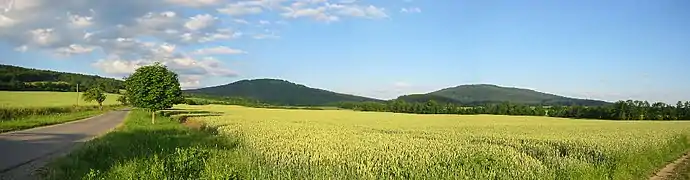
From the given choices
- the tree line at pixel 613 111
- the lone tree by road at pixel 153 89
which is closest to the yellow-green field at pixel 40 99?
the lone tree by road at pixel 153 89

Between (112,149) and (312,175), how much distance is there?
8.85 m

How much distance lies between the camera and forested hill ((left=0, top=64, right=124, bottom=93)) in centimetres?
8794

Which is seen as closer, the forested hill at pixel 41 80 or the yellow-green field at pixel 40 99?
the yellow-green field at pixel 40 99

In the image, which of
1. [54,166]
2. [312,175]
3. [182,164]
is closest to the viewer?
[312,175]

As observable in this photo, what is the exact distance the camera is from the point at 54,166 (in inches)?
550

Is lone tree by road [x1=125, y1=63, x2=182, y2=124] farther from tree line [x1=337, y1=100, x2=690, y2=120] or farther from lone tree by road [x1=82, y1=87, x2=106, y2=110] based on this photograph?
tree line [x1=337, y1=100, x2=690, y2=120]

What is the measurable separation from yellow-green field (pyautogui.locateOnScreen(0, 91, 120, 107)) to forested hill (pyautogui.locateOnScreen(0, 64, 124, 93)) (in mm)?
1818

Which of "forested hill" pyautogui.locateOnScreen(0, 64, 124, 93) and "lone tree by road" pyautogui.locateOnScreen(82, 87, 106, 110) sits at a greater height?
"forested hill" pyautogui.locateOnScreen(0, 64, 124, 93)

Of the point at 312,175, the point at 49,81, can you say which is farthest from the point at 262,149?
the point at 49,81

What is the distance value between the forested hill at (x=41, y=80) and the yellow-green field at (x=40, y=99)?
1818mm

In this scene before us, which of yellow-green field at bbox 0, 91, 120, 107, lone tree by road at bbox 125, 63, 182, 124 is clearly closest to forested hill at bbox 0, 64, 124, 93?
yellow-green field at bbox 0, 91, 120, 107

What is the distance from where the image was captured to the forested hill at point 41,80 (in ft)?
289

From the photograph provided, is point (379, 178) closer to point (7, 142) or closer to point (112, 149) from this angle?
point (112, 149)

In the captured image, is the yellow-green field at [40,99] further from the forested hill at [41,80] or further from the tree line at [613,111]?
the tree line at [613,111]
